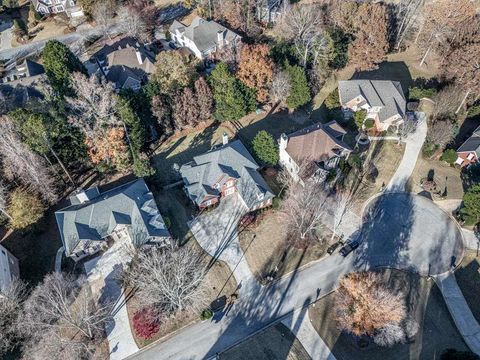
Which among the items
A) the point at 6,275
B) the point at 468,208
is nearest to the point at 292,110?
the point at 468,208

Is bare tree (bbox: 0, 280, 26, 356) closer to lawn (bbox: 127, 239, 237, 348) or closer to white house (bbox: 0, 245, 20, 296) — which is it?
white house (bbox: 0, 245, 20, 296)

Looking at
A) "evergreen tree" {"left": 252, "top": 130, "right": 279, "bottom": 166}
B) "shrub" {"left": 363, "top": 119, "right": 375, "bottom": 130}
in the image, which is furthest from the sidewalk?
"shrub" {"left": 363, "top": 119, "right": 375, "bottom": 130}

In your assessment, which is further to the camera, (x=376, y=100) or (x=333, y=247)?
(x=376, y=100)

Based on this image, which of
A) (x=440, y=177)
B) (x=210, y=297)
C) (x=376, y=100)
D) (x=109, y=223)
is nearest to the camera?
(x=210, y=297)

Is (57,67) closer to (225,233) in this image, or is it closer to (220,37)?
(220,37)

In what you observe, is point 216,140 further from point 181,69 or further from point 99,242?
point 99,242

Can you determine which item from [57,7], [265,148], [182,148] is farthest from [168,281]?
[57,7]

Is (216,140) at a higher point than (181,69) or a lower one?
lower

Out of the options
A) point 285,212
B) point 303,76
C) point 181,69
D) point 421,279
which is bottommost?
point 421,279
